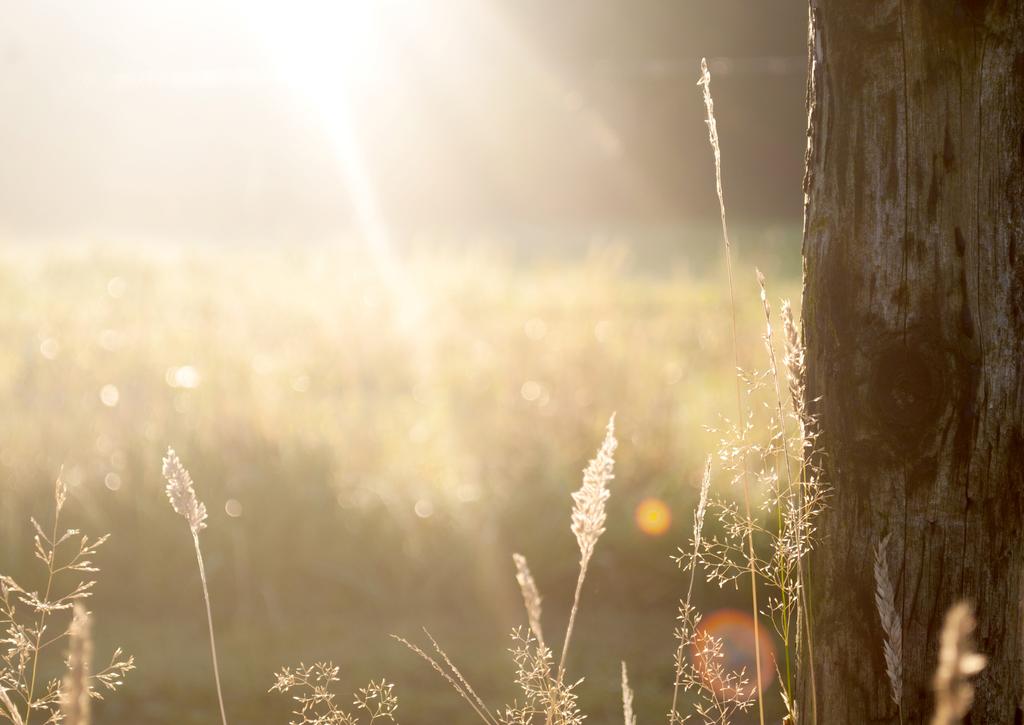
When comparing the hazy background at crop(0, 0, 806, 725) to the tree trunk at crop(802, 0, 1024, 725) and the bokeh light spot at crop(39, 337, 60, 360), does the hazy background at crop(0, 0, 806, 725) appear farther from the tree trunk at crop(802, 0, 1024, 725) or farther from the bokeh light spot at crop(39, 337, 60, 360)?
the tree trunk at crop(802, 0, 1024, 725)

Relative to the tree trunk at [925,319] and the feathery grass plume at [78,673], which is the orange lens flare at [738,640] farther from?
the feathery grass plume at [78,673]

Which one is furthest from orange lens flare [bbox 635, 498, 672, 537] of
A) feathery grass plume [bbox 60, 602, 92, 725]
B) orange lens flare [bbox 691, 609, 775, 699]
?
feathery grass plume [bbox 60, 602, 92, 725]

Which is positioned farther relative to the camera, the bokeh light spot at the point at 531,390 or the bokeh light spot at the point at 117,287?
the bokeh light spot at the point at 117,287

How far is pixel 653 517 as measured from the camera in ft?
14.7

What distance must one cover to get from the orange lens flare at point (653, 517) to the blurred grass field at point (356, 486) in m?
0.04

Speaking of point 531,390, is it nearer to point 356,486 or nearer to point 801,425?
point 356,486

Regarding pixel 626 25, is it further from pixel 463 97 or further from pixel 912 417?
pixel 912 417

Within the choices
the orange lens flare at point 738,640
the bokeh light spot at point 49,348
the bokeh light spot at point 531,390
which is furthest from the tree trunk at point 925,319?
the bokeh light spot at point 49,348

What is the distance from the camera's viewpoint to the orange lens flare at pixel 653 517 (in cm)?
447

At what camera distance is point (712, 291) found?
979 centimetres

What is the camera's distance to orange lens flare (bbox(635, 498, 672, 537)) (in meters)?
4.47

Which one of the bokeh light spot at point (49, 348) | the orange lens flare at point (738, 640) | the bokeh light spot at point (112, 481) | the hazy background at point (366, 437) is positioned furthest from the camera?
the bokeh light spot at point (49, 348)

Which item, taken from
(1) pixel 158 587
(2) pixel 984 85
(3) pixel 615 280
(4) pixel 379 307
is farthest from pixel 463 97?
(2) pixel 984 85

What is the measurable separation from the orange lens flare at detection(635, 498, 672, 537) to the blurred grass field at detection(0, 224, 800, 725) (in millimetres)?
44
